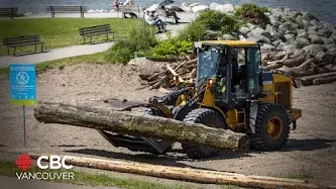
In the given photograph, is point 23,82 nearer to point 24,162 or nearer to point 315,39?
point 24,162

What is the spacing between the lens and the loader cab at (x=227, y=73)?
334 inches

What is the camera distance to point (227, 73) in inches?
341

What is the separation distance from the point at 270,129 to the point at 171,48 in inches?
46.8

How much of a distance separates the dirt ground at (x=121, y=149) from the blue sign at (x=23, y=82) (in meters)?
0.07

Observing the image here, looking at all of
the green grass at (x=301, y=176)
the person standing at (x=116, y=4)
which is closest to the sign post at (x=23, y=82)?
the person standing at (x=116, y=4)

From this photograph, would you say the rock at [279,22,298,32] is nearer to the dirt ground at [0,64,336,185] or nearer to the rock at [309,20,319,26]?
the rock at [309,20,319,26]

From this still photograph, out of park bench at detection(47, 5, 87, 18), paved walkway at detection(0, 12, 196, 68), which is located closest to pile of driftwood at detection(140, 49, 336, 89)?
paved walkway at detection(0, 12, 196, 68)

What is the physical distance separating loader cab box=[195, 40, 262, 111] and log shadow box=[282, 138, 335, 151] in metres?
0.59

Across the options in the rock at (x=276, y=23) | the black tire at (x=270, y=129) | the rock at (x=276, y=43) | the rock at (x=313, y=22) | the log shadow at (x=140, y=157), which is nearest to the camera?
the rock at (x=313, y=22)

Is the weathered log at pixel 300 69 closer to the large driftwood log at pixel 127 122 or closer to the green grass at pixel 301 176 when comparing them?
the large driftwood log at pixel 127 122

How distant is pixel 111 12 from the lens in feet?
27.6

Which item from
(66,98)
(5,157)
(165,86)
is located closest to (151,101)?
(165,86)

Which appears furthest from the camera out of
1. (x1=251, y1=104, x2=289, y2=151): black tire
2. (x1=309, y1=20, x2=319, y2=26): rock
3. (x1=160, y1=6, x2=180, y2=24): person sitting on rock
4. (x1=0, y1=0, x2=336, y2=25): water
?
(x1=251, y1=104, x2=289, y2=151): black tire

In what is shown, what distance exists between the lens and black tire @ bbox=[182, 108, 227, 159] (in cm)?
869
